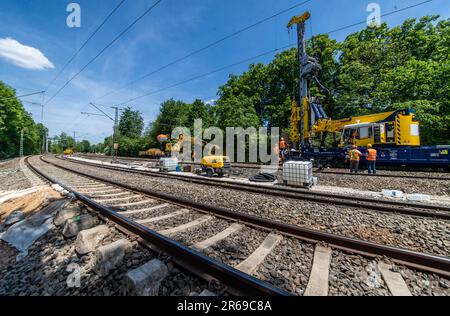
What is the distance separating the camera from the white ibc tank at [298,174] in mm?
8049

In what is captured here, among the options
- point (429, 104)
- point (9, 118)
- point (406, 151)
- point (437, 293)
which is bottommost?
point (437, 293)

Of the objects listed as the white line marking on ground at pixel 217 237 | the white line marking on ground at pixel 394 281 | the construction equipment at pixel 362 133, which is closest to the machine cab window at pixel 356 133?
the construction equipment at pixel 362 133

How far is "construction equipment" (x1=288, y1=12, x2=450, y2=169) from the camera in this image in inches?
406

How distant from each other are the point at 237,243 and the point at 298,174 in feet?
19.9

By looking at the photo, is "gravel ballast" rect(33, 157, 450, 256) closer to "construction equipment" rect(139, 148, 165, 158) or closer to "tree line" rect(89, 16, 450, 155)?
"tree line" rect(89, 16, 450, 155)

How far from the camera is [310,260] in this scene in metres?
2.60

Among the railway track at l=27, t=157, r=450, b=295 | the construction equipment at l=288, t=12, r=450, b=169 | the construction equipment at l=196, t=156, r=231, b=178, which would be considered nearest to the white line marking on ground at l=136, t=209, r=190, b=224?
the railway track at l=27, t=157, r=450, b=295

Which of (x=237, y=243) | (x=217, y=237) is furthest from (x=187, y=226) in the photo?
(x=237, y=243)

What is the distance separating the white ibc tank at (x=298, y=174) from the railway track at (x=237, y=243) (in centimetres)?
514

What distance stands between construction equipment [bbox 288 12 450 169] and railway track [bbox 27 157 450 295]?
11.5 metres

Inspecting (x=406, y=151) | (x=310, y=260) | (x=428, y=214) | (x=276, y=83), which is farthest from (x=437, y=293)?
(x=276, y=83)

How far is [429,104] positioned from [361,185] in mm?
11367

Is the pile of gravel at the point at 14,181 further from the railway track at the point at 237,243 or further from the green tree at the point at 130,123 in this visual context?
the green tree at the point at 130,123
